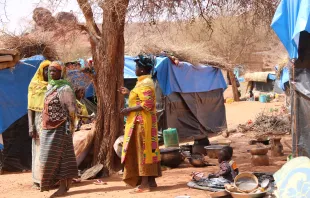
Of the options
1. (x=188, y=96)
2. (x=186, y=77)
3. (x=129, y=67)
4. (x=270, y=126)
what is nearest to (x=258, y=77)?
(x=270, y=126)

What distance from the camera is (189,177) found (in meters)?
7.14

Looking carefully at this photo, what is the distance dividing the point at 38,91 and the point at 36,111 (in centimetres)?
37

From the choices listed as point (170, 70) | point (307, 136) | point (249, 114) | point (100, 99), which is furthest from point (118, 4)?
point (249, 114)

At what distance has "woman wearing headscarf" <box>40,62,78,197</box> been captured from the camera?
611 centimetres

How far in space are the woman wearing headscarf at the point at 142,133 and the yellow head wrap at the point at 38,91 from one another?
63.2 inches

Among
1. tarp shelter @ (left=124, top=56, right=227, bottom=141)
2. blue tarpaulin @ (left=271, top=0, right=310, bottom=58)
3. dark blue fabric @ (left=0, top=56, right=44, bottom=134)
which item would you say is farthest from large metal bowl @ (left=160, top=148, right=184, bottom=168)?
tarp shelter @ (left=124, top=56, right=227, bottom=141)

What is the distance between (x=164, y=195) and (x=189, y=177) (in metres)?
1.37

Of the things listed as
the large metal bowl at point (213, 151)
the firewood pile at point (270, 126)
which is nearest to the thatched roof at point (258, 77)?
the firewood pile at point (270, 126)

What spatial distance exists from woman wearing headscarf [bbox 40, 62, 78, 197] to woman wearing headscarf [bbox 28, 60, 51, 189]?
722 mm

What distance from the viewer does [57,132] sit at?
6.13 m

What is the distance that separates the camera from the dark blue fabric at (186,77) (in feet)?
39.1

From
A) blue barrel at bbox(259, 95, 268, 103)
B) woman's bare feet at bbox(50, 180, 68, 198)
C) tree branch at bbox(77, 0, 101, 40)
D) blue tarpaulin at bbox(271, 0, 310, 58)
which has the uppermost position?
tree branch at bbox(77, 0, 101, 40)

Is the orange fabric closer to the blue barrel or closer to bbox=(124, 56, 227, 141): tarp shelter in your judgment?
bbox=(124, 56, 227, 141): tarp shelter

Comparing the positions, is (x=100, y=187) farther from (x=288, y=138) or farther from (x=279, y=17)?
(x=288, y=138)
